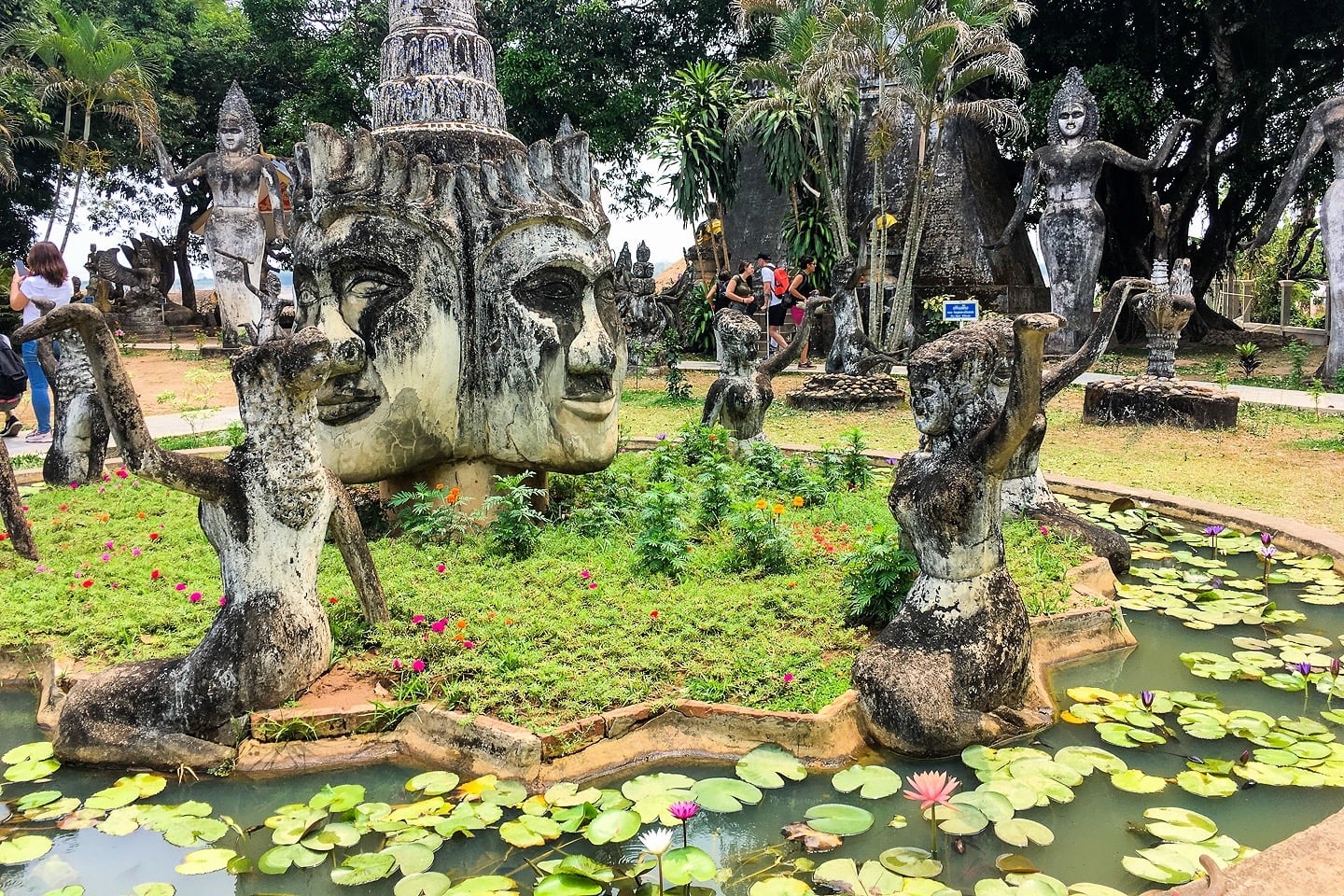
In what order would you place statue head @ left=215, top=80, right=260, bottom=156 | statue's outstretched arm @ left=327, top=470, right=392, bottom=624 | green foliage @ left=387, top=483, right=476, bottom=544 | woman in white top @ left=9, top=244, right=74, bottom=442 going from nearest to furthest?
1. statue's outstretched arm @ left=327, top=470, right=392, bottom=624
2. green foliage @ left=387, top=483, right=476, bottom=544
3. woman in white top @ left=9, top=244, right=74, bottom=442
4. statue head @ left=215, top=80, right=260, bottom=156

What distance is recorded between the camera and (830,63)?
1103 cm

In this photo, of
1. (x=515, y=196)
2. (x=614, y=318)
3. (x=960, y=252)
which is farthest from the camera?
(x=960, y=252)

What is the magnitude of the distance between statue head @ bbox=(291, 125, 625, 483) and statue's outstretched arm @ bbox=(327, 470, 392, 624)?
1.07 meters

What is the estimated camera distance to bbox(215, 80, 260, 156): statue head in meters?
16.7

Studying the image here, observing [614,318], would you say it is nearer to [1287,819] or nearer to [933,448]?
[933,448]

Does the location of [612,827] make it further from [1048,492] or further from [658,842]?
[1048,492]

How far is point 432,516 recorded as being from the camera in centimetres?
479

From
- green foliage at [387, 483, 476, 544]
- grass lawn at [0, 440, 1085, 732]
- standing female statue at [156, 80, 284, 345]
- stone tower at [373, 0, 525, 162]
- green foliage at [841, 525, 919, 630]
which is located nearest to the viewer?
grass lawn at [0, 440, 1085, 732]

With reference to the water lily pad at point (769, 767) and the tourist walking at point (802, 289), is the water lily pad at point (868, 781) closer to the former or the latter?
the water lily pad at point (769, 767)

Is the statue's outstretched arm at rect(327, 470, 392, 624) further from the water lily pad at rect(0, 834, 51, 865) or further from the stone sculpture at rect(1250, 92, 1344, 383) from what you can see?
the stone sculpture at rect(1250, 92, 1344, 383)

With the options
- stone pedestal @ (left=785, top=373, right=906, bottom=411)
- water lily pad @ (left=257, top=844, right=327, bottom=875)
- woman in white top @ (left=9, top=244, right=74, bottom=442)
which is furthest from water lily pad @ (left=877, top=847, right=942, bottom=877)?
stone pedestal @ (left=785, top=373, right=906, bottom=411)

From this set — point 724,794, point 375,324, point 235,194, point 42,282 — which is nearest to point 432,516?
point 375,324

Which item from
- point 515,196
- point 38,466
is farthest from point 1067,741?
point 38,466

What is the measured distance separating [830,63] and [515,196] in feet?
24.8
